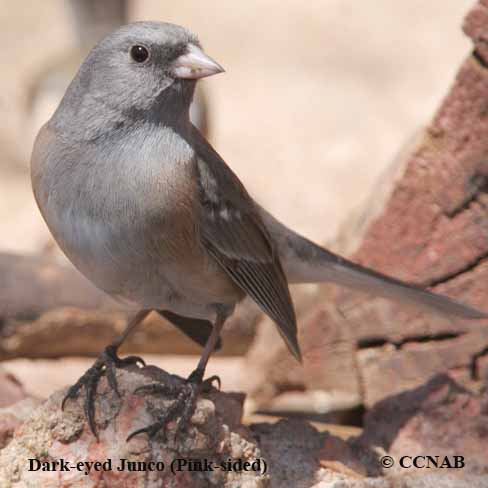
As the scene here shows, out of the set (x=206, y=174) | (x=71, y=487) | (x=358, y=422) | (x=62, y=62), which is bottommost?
(x=71, y=487)

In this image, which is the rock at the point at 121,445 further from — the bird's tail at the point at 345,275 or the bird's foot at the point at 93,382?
the bird's tail at the point at 345,275

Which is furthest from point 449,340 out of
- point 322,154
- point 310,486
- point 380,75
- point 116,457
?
point 380,75

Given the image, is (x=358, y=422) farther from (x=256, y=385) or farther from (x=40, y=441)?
(x=40, y=441)

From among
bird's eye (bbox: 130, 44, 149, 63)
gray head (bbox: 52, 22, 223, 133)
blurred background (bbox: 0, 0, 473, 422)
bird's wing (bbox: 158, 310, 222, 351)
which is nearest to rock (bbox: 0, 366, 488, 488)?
bird's wing (bbox: 158, 310, 222, 351)

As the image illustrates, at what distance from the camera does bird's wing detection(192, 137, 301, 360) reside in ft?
11.2

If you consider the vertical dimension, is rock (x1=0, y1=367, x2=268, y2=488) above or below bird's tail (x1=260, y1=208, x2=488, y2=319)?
below

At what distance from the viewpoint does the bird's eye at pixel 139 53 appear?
10.5ft

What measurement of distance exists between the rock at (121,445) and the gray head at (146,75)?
86cm

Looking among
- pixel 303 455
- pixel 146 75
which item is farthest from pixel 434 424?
pixel 146 75

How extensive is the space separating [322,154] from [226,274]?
4951 millimetres

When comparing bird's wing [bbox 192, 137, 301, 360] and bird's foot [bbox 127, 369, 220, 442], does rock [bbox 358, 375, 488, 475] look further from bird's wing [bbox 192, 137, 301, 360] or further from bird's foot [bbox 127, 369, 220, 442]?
bird's foot [bbox 127, 369, 220, 442]

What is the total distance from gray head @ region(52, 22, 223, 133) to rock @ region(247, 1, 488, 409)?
48.0 inches

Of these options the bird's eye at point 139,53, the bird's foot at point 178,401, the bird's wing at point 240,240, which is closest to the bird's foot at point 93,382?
the bird's foot at point 178,401

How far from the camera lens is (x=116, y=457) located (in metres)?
2.95
